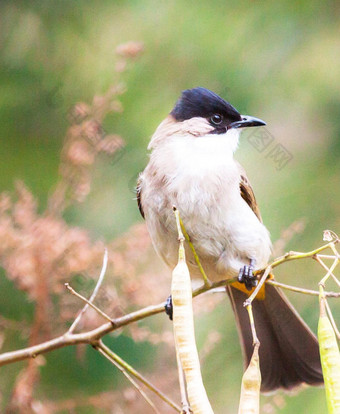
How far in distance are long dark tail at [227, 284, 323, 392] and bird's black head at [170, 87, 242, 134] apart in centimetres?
73

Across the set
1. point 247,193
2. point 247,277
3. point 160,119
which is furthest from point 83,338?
point 160,119

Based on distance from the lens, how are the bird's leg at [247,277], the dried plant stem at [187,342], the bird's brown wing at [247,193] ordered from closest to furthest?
the dried plant stem at [187,342] < the bird's leg at [247,277] < the bird's brown wing at [247,193]

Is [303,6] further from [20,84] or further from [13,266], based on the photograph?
[13,266]

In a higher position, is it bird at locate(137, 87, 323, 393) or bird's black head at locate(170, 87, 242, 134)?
bird's black head at locate(170, 87, 242, 134)

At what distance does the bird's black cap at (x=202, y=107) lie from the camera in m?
2.70

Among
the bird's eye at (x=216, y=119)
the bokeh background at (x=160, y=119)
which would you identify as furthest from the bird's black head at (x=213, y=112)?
the bokeh background at (x=160, y=119)

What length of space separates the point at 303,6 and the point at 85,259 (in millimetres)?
2065

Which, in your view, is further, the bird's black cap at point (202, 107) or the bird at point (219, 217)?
the bird's black cap at point (202, 107)

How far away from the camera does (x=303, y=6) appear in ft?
11.8

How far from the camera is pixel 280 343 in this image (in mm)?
2828

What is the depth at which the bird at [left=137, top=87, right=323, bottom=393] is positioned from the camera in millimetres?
2424

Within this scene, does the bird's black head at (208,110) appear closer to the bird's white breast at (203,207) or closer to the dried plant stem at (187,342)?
the bird's white breast at (203,207)
